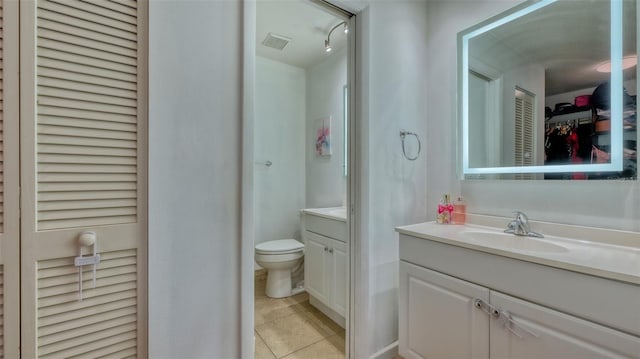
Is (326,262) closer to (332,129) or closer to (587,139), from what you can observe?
(332,129)

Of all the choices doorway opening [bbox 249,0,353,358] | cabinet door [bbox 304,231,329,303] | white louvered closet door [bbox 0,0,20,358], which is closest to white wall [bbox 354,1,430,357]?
doorway opening [bbox 249,0,353,358]

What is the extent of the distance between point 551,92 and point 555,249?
31.3 inches

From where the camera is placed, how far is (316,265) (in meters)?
2.21

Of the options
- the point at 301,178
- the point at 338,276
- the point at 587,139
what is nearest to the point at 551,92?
the point at 587,139

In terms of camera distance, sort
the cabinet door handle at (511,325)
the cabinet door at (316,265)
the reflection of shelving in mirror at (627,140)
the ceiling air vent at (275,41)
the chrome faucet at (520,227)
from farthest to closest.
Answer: the ceiling air vent at (275,41)
the cabinet door at (316,265)
the chrome faucet at (520,227)
the reflection of shelving in mirror at (627,140)
the cabinet door handle at (511,325)

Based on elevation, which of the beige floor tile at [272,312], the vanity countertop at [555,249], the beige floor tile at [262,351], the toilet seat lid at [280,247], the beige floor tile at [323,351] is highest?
the vanity countertop at [555,249]

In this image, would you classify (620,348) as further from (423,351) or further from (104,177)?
(104,177)

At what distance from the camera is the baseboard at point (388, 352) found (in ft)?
5.28

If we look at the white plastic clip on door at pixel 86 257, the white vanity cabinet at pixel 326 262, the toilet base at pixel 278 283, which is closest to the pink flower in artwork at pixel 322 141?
the white vanity cabinet at pixel 326 262

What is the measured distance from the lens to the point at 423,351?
1411mm

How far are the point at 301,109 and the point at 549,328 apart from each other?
2.81 m

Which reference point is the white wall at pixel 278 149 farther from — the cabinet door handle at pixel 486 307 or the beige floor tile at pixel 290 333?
the cabinet door handle at pixel 486 307

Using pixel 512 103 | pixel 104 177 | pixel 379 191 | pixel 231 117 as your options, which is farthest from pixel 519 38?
pixel 104 177

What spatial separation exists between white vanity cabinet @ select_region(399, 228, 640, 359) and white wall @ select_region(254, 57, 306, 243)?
1822 mm
